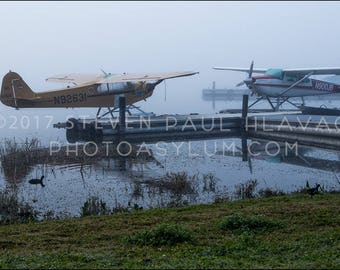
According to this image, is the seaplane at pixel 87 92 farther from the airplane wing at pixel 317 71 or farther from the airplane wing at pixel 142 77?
the airplane wing at pixel 317 71

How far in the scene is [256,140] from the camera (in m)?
24.0

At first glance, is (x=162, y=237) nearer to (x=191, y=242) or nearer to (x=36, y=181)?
(x=191, y=242)

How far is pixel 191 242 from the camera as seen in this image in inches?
225

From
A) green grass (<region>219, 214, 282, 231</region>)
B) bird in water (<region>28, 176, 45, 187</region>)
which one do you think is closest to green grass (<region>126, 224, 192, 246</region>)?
green grass (<region>219, 214, 282, 231</region>)

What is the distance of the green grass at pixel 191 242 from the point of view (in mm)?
4656

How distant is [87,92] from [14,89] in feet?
12.2

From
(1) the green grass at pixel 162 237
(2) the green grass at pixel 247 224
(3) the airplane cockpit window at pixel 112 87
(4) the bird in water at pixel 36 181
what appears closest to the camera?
(1) the green grass at pixel 162 237

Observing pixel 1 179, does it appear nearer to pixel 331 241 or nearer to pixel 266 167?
pixel 266 167

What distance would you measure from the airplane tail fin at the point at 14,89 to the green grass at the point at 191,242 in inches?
739

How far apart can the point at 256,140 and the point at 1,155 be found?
41.2 ft

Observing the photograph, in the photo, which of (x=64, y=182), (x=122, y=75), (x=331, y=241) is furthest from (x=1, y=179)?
(x=122, y=75)

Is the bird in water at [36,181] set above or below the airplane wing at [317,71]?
below

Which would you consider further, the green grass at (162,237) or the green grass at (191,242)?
the green grass at (162,237)

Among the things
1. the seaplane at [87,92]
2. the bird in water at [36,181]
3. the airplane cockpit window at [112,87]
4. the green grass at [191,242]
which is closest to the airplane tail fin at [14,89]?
the seaplane at [87,92]
